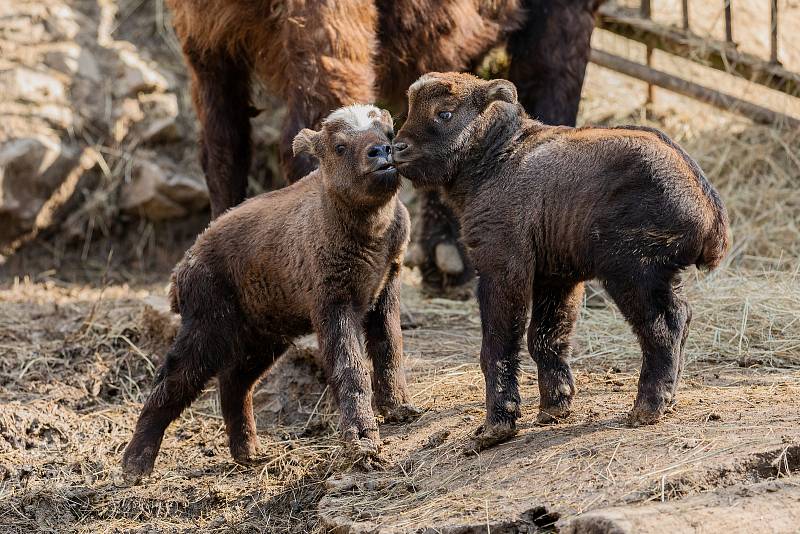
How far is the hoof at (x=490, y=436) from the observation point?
14.8 ft

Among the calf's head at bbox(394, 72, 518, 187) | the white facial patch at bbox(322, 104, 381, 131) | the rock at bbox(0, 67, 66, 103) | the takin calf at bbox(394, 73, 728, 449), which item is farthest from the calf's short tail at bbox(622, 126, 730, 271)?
the rock at bbox(0, 67, 66, 103)

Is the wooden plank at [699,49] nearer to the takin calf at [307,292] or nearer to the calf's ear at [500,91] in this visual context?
the calf's ear at [500,91]

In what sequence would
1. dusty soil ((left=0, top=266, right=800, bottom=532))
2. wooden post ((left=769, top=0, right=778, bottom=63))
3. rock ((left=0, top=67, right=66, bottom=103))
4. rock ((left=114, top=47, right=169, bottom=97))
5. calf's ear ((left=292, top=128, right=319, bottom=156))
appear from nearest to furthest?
dusty soil ((left=0, top=266, right=800, bottom=532))
calf's ear ((left=292, top=128, right=319, bottom=156))
wooden post ((left=769, top=0, right=778, bottom=63))
rock ((left=0, top=67, right=66, bottom=103))
rock ((left=114, top=47, right=169, bottom=97))

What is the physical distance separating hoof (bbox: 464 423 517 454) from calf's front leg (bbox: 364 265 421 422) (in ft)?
2.12

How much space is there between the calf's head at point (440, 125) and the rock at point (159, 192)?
4797mm

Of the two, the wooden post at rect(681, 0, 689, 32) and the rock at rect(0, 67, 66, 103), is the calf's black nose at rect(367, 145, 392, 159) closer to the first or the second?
the wooden post at rect(681, 0, 689, 32)

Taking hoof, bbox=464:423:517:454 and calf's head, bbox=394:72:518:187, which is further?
calf's head, bbox=394:72:518:187

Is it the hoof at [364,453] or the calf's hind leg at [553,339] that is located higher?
the calf's hind leg at [553,339]

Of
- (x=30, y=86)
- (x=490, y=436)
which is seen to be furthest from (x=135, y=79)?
(x=490, y=436)

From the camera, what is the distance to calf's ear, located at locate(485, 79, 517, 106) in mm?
4738

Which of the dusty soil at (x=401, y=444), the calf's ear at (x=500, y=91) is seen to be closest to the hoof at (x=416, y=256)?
the dusty soil at (x=401, y=444)

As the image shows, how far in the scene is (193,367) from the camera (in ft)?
16.9

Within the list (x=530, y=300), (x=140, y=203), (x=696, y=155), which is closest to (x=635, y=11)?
(x=696, y=155)

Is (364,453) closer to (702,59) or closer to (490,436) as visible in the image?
(490,436)
